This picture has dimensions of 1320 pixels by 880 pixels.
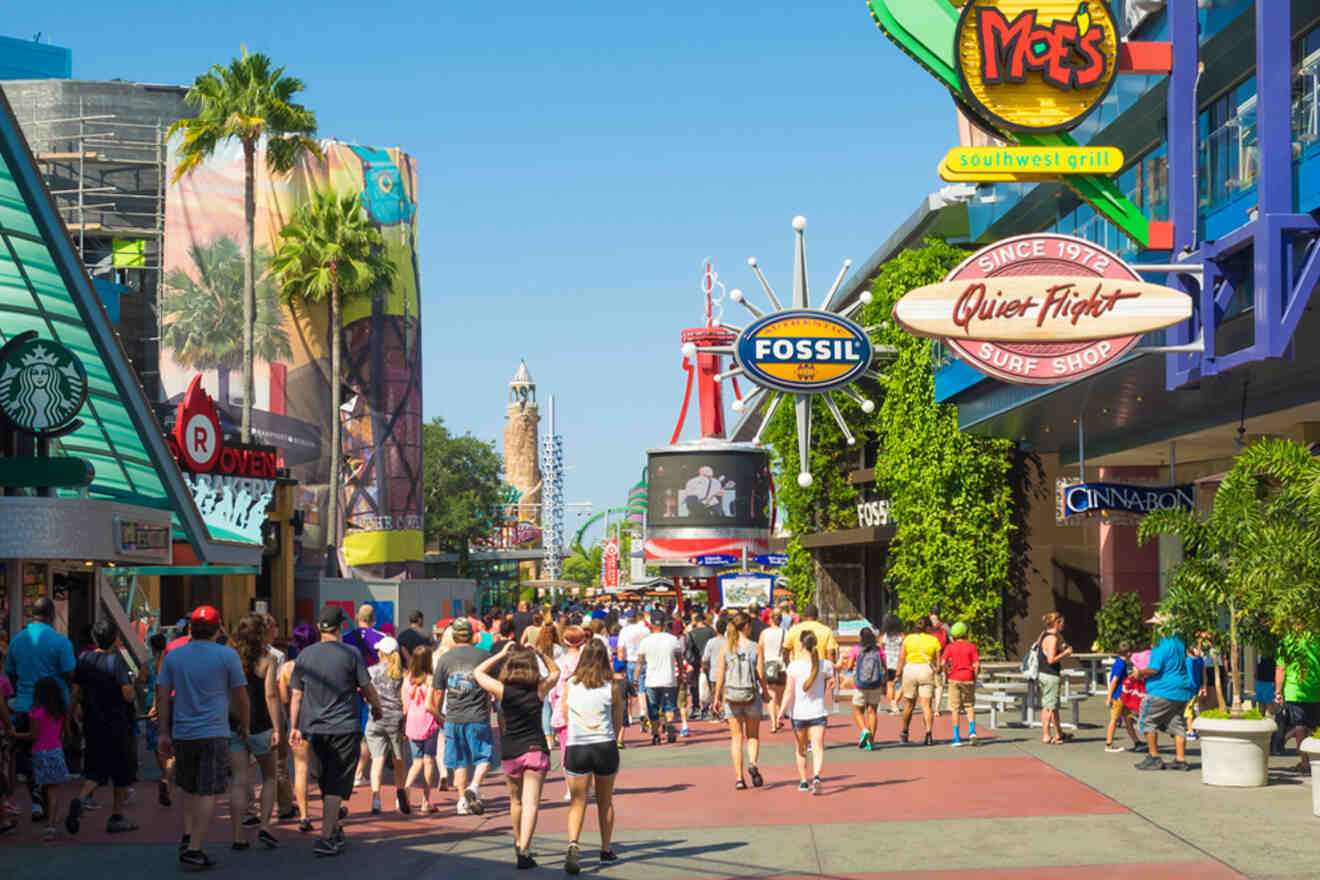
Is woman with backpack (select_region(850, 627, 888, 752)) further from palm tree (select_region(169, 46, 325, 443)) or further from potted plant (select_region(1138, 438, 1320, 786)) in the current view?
palm tree (select_region(169, 46, 325, 443))

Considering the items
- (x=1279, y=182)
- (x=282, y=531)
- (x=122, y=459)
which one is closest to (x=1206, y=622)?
(x=1279, y=182)

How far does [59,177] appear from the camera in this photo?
7225 centimetres

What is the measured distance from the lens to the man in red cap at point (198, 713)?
11633 millimetres

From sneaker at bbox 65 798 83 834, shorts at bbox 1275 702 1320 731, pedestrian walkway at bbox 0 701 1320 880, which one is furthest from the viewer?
shorts at bbox 1275 702 1320 731

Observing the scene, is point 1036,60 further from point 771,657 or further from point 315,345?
point 315,345

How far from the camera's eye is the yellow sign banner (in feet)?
57.7

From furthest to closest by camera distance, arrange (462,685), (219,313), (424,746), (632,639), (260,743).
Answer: (219,313) < (632,639) < (424,746) < (462,685) < (260,743)

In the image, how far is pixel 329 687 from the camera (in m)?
12.4

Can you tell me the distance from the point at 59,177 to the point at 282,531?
37.7 metres

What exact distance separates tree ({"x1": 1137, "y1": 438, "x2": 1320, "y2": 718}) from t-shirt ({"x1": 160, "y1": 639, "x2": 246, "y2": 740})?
9.24 metres

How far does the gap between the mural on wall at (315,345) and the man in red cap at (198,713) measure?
59845 millimetres

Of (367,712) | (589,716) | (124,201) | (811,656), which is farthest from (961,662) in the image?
(124,201)

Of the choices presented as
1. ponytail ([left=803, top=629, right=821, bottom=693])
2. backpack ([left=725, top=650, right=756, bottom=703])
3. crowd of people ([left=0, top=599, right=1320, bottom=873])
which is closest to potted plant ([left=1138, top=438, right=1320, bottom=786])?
crowd of people ([left=0, top=599, right=1320, bottom=873])

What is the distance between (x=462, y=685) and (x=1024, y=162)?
8.85 metres
